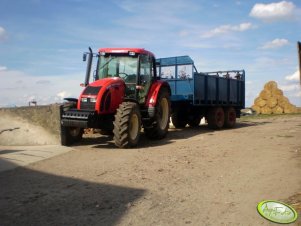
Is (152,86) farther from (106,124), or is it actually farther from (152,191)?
(152,191)

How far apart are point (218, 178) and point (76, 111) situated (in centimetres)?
477

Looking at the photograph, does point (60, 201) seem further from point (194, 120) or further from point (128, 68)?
point (194, 120)

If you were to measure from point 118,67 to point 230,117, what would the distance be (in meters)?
8.19

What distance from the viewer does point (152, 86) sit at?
12.7 meters

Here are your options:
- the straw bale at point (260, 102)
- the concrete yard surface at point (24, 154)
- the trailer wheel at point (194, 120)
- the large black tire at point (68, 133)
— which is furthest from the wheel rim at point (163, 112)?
the straw bale at point (260, 102)

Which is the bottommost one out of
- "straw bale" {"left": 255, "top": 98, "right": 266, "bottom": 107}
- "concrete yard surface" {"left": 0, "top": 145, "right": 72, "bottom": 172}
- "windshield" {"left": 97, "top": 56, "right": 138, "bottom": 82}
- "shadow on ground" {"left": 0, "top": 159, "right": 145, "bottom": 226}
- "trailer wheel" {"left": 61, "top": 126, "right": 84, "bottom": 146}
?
"shadow on ground" {"left": 0, "top": 159, "right": 145, "bottom": 226}

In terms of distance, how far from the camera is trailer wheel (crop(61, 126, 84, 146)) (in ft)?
37.4

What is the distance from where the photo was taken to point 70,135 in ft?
38.5

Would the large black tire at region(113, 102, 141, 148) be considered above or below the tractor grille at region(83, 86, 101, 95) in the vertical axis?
below

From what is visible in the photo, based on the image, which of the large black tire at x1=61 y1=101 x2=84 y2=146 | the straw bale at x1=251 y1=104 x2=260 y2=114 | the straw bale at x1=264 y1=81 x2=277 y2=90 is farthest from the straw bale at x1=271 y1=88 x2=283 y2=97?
the large black tire at x1=61 y1=101 x2=84 y2=146

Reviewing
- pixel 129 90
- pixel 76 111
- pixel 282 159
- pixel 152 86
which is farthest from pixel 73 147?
pixel 282 159

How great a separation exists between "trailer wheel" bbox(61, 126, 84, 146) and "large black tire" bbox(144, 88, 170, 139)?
2.06 metres

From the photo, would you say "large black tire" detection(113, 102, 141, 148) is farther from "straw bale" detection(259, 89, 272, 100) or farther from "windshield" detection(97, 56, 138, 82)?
"straw bale" detection(259, 89, 272, 100)

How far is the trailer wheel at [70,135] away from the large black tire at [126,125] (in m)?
1.60
